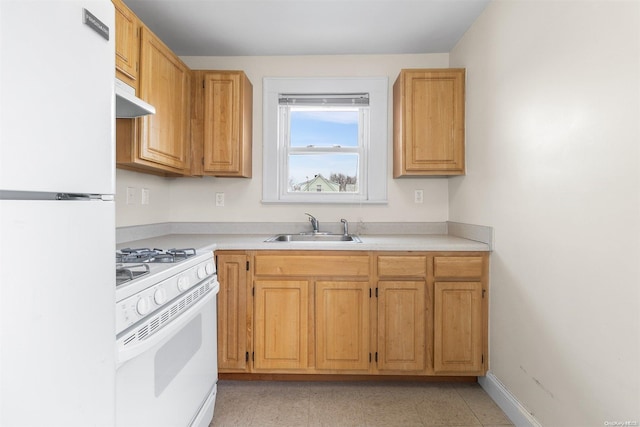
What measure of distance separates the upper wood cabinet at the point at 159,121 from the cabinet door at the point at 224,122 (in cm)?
14

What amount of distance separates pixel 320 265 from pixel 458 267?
88 centimetres

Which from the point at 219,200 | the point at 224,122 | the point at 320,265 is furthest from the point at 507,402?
the point at 224,122

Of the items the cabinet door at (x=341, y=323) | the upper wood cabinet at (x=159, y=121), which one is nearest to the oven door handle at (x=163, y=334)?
the cabinet door at (x=341, y=323)

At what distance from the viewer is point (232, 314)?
2.24m

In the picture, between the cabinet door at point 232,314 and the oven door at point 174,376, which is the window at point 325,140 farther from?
the oven door at point 174,376

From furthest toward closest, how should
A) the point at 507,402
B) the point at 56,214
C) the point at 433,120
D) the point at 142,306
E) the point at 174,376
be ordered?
the point at 433,120 < the point at 507,402 < the point at 174,376 < the point at 142,306 < the point at 56,214

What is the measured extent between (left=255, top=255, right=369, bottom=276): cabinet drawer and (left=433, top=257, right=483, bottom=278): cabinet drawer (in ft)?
1.49

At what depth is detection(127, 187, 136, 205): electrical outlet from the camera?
7.55 feet

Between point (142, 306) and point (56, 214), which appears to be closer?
point (56, 214)

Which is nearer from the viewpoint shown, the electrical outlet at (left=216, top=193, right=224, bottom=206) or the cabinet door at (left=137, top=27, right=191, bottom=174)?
the cabinet door at (left=137, top=27, right=191, bottom=174)

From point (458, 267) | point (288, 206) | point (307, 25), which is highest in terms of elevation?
point (307, 25)

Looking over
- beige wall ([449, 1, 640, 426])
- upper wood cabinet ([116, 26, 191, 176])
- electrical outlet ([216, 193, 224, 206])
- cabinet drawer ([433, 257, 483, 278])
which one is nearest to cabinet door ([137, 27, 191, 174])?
upper wood cabinet ([116, 26, 191, 176])

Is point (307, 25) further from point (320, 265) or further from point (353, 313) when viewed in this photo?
point (353, 313)

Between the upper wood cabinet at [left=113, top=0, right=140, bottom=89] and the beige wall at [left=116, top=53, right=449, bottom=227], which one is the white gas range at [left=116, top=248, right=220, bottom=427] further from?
the beige wall at [left=116, top=53, right=449, bottom=227]
